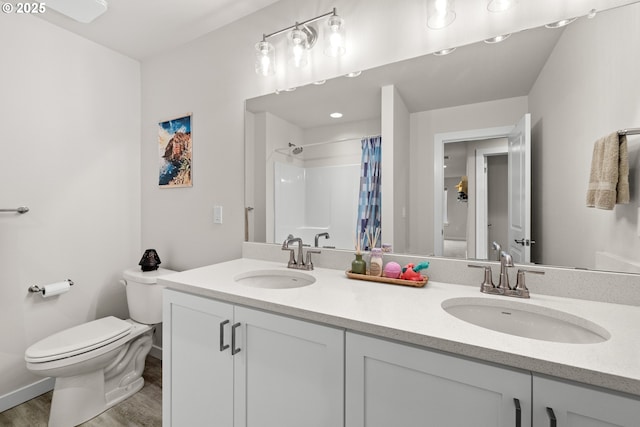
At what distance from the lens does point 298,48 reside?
5.12ft

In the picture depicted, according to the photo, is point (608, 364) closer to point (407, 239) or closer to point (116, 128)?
point (407, 239)

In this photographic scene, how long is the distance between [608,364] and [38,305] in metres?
2.72

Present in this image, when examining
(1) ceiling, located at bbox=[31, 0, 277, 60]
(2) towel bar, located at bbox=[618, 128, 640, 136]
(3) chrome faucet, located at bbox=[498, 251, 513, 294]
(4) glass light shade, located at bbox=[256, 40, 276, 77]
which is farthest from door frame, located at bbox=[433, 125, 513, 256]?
(1) ceiling, located at bbox=[31, 0, 277, 60]

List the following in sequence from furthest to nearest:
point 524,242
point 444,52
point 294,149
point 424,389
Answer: point 294,149 → point 444,52 → point 524,242 → point 424,389

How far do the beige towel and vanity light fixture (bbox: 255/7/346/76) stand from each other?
3.82 feet

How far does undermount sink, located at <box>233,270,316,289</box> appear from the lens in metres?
1.41

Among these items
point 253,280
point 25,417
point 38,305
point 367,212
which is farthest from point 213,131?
point 25,417

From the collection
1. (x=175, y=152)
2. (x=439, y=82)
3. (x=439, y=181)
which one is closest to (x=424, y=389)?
(x=439, y=181)

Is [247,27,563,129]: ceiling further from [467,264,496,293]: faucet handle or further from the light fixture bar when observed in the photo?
[467,264,496,293]: faucet handle

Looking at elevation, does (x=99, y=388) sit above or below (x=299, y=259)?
below

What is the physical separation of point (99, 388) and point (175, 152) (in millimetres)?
1575

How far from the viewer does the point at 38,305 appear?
1.84 m

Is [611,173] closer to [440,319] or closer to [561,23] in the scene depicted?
[561,23]

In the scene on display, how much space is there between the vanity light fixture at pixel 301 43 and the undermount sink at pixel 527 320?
1.32 meters
